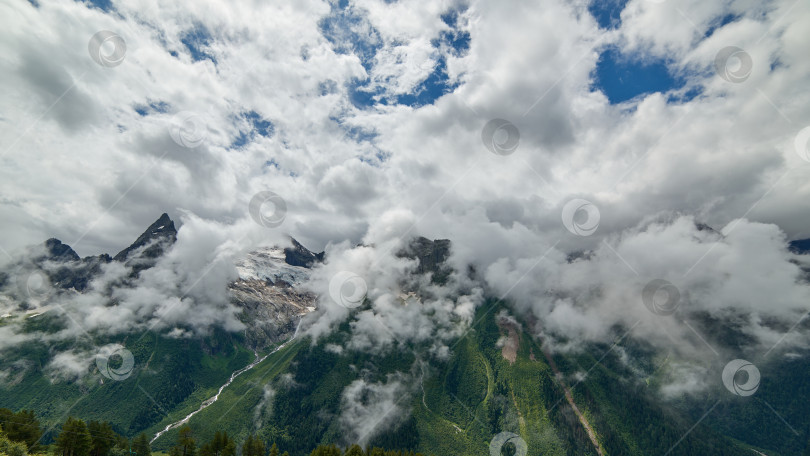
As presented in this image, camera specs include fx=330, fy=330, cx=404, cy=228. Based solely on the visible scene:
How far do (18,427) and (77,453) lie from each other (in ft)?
59.6

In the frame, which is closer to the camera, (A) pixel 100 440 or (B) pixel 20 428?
(B) pixel 20 428

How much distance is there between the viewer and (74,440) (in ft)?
216

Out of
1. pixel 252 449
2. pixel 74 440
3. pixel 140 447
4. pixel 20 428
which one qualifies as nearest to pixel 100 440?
pixel 74 440

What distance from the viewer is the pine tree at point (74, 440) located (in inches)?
2552

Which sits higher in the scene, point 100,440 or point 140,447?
point 100,440

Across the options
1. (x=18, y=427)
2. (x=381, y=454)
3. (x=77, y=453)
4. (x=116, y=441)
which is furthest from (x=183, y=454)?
(x=381, y=454)

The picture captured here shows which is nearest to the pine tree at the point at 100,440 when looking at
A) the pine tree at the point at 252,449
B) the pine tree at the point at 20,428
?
the pine tree at the point at 20,428

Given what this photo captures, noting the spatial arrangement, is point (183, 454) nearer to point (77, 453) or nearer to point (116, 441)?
point (116, 441)

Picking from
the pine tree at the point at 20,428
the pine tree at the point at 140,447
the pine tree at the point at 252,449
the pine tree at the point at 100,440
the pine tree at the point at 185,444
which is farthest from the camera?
the pine tree at the point at 252,449

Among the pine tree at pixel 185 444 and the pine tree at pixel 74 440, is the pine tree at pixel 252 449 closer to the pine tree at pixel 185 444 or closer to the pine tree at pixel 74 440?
the pine tree at pixel 185 444

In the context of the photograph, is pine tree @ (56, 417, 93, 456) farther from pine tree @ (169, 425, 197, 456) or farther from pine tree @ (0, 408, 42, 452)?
pine tree @ (169, 425, 197, 456)

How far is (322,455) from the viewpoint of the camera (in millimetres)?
87688

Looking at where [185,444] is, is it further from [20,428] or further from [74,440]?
[20,428]

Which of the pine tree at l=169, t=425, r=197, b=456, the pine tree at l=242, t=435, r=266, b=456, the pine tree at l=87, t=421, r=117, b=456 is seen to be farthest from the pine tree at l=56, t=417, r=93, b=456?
the pine tree at l=242, t=435, r=266, b=456
